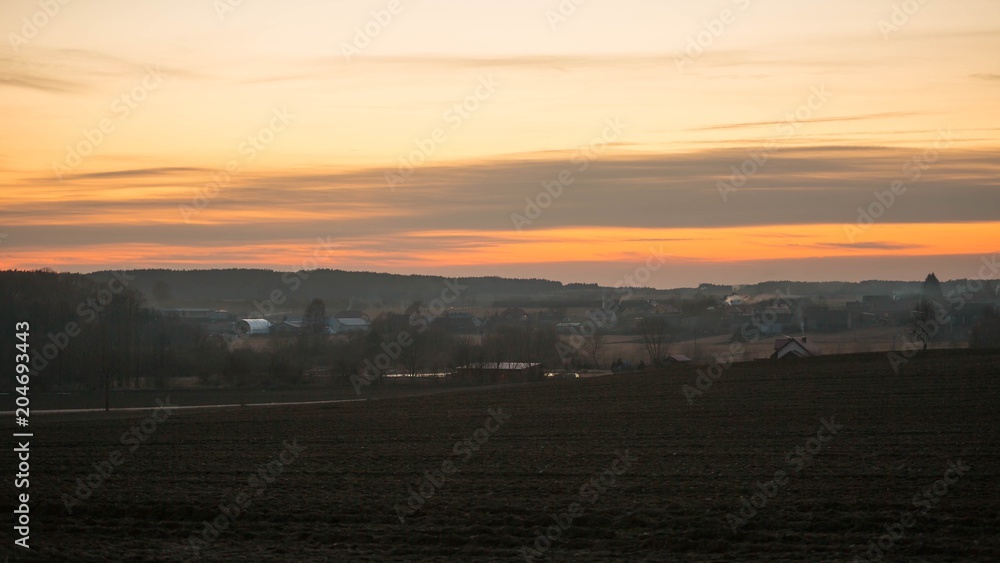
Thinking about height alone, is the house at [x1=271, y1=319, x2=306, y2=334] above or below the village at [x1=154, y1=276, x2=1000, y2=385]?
above

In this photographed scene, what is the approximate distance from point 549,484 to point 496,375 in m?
44.6

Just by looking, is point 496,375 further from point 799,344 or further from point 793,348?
point 799,344

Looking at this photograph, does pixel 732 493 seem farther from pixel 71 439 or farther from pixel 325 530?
pixel 71 439

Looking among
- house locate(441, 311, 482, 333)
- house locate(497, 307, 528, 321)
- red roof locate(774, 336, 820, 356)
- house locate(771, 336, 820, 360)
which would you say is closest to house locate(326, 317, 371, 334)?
house locate(441, 311, 482, 333)

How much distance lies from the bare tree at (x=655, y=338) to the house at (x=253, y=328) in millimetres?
45233

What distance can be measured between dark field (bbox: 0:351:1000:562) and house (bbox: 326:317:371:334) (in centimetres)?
7155

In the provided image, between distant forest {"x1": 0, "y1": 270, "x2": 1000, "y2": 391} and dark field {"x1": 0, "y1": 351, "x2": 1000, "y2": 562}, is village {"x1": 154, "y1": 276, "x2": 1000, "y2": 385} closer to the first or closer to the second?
distant forest {"x1": 0, "y1": 270, "x2": 1000, "y2": 391}

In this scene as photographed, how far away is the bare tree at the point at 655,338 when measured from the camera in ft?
265

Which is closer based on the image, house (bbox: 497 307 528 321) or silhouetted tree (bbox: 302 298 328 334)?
silhouetted tree (bbox: 302 298 328 334)

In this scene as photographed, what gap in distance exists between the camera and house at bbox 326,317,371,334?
108m

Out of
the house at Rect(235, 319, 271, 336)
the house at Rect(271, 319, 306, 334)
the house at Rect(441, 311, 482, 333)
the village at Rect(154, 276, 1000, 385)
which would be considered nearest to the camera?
the village at Rect(154, 276, 1000, 385)

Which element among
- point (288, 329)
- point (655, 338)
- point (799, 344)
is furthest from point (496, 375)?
point (288, 329)

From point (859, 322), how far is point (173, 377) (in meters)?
71.7

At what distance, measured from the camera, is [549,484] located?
1967cm
